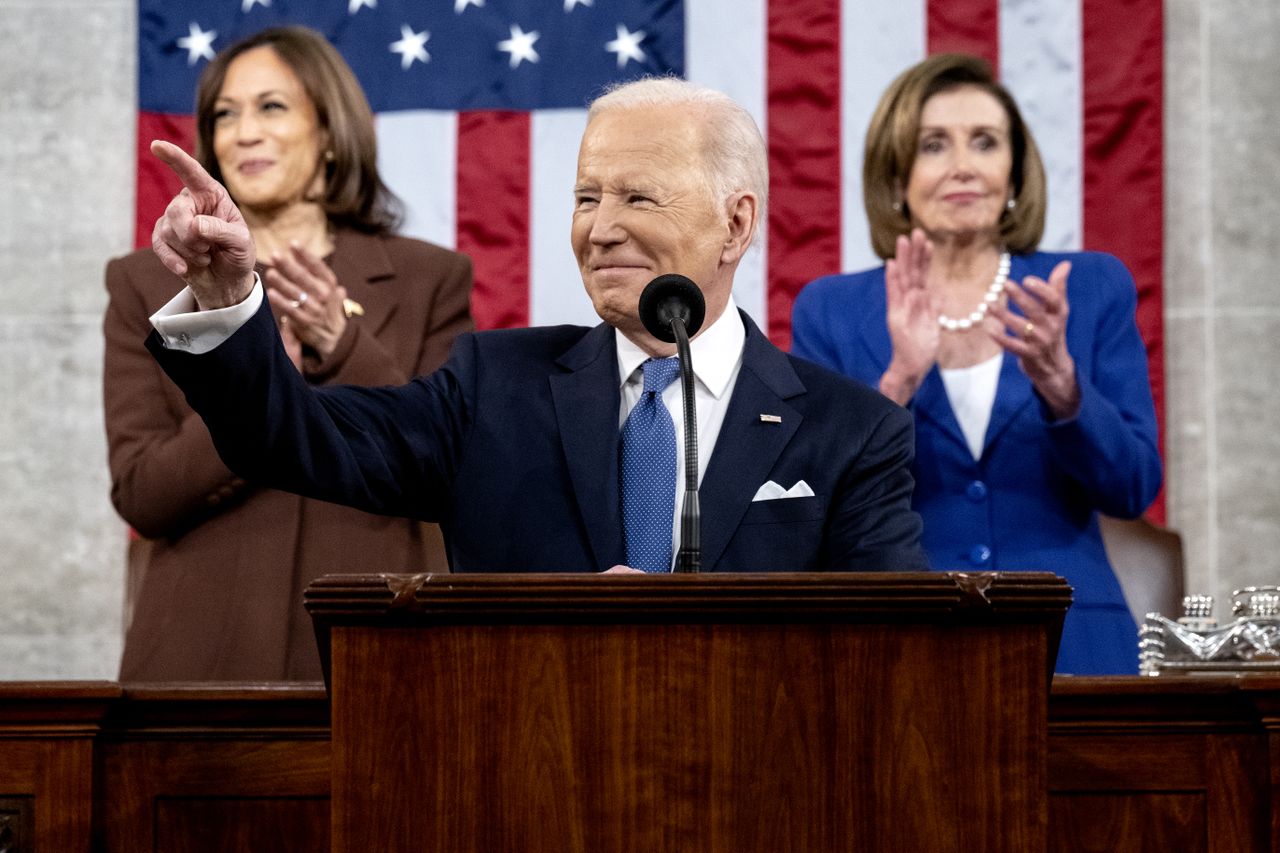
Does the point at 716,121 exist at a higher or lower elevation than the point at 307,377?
higher

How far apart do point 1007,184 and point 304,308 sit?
1.29 meters

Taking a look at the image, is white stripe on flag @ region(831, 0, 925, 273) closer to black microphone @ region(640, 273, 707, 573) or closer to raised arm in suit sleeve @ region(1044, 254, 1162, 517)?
raised arm in suit sleeve @ region(1044, 254, 1162, 517)

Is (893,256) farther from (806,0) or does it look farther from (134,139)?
(134,139)

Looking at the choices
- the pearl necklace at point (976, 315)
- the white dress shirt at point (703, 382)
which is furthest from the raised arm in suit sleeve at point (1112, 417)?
the white dress shirt at point (703, 382)

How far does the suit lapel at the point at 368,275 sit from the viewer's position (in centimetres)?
317

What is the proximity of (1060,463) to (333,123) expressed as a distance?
1410mm

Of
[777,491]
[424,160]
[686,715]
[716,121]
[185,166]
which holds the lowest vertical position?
[686,715]

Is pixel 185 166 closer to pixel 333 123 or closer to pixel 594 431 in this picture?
pixel 594 431

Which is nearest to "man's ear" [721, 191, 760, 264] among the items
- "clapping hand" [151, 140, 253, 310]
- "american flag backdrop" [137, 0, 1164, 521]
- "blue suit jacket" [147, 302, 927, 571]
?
"blue suit jacket" [147, 302, 927, 571]

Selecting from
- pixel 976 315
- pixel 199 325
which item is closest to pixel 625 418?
pixel 199 325

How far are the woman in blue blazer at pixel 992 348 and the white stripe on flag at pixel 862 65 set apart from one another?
3.09 feet

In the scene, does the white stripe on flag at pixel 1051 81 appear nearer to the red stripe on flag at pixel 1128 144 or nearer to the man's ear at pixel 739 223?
the red stripe on flag at pixel 1128 144

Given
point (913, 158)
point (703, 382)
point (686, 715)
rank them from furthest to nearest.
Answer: point (913, 158) < point (703, 382) < point (686, 715)

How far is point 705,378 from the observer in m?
2.45
